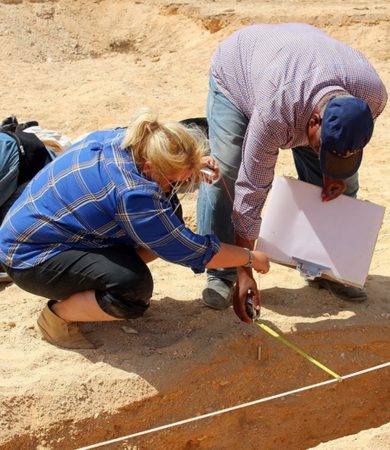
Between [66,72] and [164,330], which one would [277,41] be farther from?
[66,72]

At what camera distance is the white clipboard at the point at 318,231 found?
13.0 ft

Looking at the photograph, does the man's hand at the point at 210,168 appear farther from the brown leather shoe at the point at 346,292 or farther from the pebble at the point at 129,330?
the brown leather shoe at the point at 346,292

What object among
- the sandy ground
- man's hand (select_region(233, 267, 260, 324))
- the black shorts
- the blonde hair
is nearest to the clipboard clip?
the sandy ground

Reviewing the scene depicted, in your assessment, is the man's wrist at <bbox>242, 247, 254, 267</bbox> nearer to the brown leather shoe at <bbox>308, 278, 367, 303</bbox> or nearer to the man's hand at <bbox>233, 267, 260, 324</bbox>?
the man's hand at <bbox>233, 267, 260, 324</bbox>

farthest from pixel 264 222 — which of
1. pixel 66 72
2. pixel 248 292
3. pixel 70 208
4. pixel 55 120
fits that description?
pixel 66 72

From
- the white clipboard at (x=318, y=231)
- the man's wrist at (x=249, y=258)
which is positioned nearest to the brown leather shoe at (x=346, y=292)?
the white clipboard at (x=318, y=231)

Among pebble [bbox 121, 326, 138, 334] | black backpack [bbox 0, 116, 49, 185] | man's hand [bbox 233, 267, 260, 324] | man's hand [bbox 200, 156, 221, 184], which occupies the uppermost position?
man's hand [bbox 200, 156, 221, 184]

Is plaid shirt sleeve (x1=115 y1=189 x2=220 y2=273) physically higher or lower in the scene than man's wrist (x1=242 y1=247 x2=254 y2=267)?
higher

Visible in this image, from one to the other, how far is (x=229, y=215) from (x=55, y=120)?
3.40m

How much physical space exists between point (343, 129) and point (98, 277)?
3.99ft

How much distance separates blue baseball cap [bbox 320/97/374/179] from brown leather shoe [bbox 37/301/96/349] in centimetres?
138

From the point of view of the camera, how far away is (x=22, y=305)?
4.10m

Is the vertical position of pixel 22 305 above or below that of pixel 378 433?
above

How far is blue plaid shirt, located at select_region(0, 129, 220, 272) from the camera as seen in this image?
321cm
